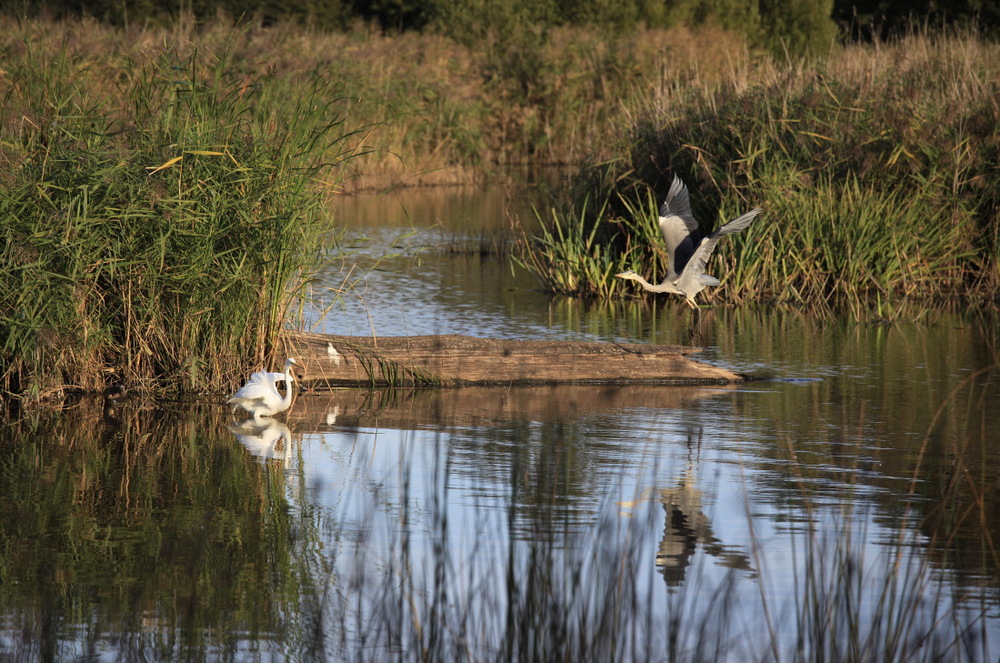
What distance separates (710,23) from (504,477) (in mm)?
33697

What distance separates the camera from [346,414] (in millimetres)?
8719

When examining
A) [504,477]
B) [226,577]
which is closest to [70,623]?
[226,577]

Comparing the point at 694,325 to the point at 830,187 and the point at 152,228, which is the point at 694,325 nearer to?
the point at 830,187

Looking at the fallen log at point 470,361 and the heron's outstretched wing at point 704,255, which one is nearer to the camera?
the fallen log at point 470,361

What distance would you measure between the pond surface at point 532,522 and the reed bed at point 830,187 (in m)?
2.41

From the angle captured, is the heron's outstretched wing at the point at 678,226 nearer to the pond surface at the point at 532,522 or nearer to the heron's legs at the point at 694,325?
the heron's legs at the point at 694,325

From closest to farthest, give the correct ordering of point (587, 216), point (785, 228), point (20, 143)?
point (20, 143), point (785, 228), point (587, 216)

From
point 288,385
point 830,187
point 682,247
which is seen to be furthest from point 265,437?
point 830,187

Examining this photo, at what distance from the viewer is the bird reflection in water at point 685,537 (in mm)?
5562

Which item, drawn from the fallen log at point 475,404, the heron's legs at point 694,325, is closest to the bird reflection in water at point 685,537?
the fallen log at point 475,404

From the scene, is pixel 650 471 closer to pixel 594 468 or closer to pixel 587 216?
pixel 594 468

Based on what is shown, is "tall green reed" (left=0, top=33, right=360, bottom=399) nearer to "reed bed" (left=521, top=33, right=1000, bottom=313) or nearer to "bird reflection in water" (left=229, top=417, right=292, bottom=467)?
"bird reflection in water" (left=229, top=417, right=292, bottom=467)

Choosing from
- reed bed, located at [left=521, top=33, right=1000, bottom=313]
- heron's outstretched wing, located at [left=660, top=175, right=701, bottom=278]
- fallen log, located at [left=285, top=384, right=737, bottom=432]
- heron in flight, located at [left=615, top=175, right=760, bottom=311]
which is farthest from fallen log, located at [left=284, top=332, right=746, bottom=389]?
reed bed, located at [left=521, top=33, right=1000, bottom=313]

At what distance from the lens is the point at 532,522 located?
538 centimetres
